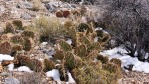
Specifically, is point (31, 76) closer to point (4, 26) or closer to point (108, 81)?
point (108, 81)

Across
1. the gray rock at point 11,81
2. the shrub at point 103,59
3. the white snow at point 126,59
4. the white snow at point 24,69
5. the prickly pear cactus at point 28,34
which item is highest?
the prickly pear cactus at point 28,34

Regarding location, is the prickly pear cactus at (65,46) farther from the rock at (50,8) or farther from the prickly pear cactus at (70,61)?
the rock at (50,8)

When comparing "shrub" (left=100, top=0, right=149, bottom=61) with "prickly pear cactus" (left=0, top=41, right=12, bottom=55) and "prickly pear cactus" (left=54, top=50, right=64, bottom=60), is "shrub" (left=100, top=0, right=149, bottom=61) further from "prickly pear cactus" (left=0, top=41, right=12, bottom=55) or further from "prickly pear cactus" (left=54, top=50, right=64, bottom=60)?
"prickly pear cactus" (left=0, top=41, right=12, bottom=55)

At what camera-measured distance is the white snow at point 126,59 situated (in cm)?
A: 797

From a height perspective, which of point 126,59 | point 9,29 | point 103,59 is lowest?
point 126,59

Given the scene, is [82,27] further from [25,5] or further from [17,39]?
[25,5]

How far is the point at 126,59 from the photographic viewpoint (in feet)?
27.3

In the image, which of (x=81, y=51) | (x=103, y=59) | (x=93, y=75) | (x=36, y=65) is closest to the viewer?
(x=93, y=75)

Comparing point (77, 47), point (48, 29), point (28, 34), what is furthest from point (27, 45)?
point (48, 29)

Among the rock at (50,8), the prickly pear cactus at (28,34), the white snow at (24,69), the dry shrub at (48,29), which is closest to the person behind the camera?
the white snow at (24,69)

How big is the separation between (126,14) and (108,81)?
2.72m

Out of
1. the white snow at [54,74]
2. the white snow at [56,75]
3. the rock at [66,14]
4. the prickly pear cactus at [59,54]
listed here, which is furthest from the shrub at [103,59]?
the rock at [66,14]

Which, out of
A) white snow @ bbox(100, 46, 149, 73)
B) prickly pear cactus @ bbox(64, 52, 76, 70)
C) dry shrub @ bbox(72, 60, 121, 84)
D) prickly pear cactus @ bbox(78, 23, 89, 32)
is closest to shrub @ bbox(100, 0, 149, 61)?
white snow @ bbox(100, 46, 149, 73)

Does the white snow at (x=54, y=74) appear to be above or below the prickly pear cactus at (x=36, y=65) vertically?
below
